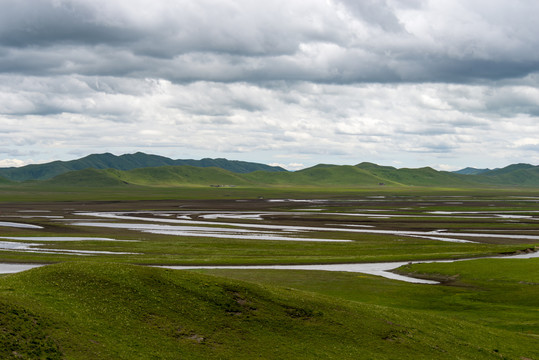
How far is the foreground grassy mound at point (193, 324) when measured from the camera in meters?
25.5

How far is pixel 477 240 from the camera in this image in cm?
11406

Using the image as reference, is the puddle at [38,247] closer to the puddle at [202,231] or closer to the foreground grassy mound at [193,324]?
the puddle at [202,231]

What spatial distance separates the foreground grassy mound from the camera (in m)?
25.5

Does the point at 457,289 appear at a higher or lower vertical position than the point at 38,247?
lower

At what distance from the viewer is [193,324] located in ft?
98.0

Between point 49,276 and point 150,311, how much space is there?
636 cm

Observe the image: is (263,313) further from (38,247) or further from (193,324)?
(38,247)

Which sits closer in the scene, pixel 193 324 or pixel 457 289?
pixel 193 324

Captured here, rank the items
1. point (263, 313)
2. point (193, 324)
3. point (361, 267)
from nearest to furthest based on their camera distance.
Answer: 1. point (193, 324)
2. point (263, 313)
3. point (361, 267)

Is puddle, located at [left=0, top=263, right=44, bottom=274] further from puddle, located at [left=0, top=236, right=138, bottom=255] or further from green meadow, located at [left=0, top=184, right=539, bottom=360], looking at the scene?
puddle, located at [left=0, top=236, right=138, bottom=255]

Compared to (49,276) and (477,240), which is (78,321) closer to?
(49,276)

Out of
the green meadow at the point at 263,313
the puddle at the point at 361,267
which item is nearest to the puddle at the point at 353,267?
the puddle at the point at 361,267

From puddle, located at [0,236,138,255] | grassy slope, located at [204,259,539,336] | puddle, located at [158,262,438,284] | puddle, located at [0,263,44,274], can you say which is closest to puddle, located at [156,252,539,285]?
puddle, located at [158,262,438,284]

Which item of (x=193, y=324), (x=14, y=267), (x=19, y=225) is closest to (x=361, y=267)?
(x=14, y=267)
